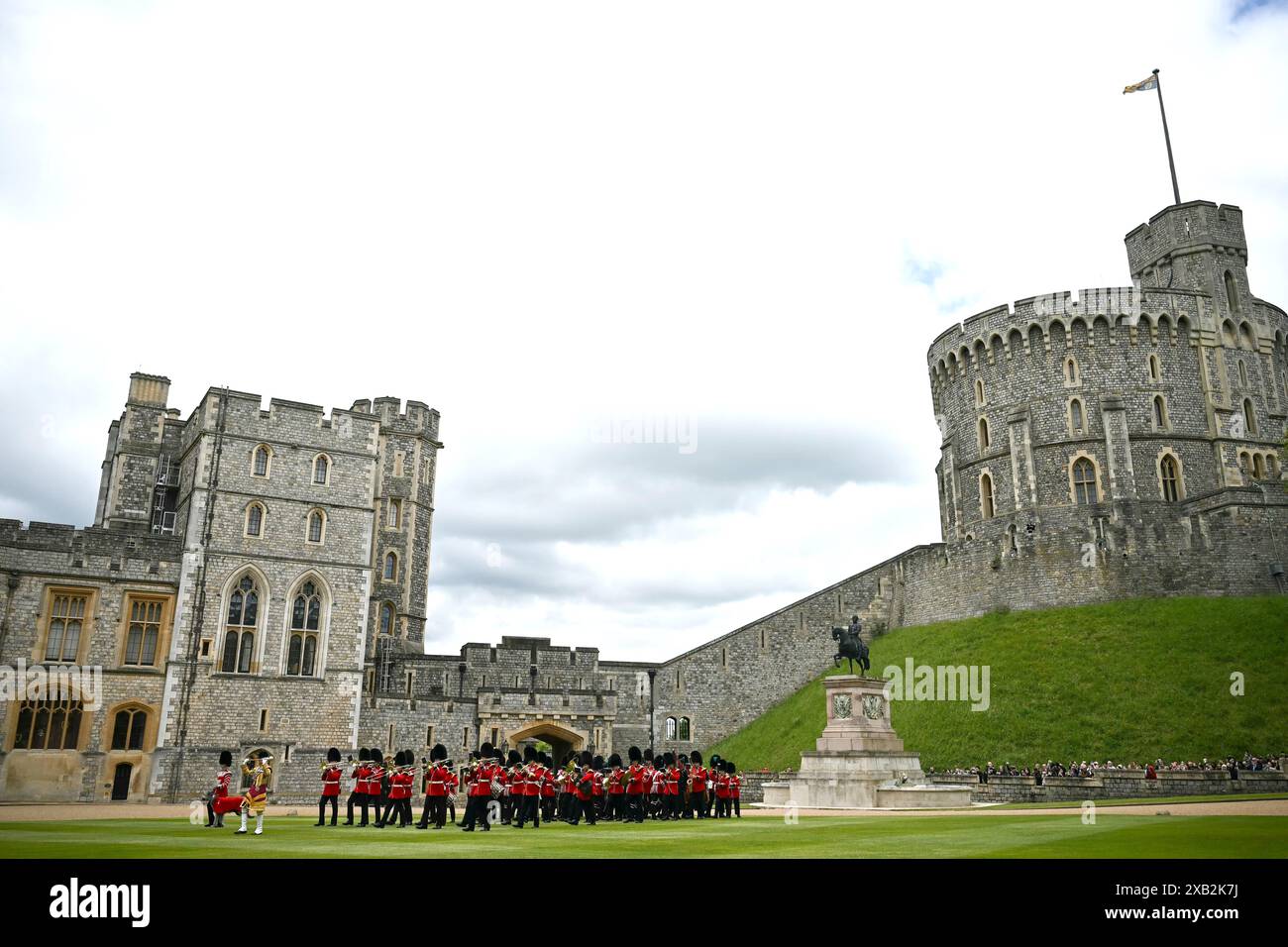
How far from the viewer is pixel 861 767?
86.9 ft

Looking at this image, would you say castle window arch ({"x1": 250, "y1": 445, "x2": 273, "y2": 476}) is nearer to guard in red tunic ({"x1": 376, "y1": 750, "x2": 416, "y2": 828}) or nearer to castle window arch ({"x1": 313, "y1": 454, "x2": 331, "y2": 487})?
castle window arch ({"x1": 313, "y1": 454, "x2": 331, "y2": 487})

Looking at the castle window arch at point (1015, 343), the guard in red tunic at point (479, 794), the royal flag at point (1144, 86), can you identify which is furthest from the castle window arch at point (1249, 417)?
the guard in red tunic at point (479, 794)

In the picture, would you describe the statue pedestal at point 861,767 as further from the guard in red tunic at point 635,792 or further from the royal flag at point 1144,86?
the royal flag at point 1144,86

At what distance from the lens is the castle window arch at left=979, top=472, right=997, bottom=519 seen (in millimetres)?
53438

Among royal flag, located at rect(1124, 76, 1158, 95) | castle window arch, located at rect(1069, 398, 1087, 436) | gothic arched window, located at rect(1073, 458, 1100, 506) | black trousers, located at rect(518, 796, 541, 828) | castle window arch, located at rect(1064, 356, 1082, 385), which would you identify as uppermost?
royal flag, located at rect(1124, 76, 1158, 95)

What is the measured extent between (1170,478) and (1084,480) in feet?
15.0

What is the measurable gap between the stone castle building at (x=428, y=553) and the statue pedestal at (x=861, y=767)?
15.6 metres

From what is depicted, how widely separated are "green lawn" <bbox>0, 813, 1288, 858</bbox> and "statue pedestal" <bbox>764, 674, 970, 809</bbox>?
6376mm

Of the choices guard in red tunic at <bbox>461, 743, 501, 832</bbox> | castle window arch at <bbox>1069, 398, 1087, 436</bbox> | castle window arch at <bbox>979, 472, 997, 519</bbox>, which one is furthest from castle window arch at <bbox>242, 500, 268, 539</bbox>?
castle window arch at <bbox>1069, 398, 1087, 436</bbox>

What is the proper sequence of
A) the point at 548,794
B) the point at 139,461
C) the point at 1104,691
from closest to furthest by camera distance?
the point at 548,794 < the point at 1104,691 < the point at 139,461

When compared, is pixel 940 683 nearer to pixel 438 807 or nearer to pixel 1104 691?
pixel 1104 691

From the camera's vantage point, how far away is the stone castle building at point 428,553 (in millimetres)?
33031
